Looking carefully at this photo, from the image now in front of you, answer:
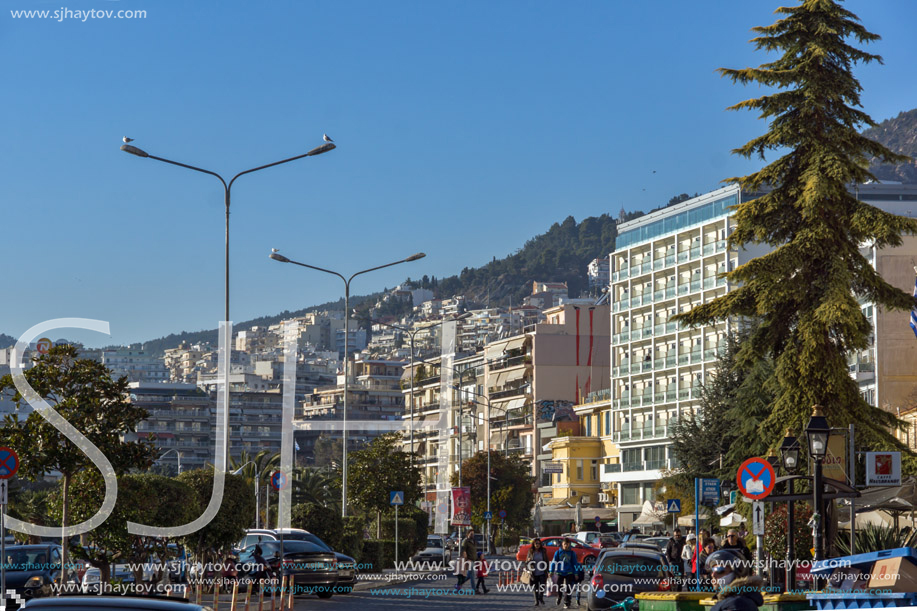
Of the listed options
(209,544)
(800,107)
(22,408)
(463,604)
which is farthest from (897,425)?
(22,408)

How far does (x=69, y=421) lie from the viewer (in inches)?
880

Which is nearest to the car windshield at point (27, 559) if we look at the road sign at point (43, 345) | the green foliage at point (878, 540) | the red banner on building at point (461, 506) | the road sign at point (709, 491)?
the road sign at point (43, 345)

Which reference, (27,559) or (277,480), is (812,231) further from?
(27,559)

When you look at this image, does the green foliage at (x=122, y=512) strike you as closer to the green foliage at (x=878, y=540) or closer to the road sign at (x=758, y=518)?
the road sign at (x=758, y=518)

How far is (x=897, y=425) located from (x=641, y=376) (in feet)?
217

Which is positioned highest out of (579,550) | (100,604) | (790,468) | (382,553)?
(790,468)

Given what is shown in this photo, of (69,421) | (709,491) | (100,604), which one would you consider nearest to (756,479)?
(709,491)

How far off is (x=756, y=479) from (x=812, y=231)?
443 inches

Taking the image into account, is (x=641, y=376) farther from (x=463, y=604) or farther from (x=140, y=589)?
(x=140, y=589)

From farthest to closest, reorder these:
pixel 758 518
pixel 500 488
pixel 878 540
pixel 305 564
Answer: pixel 500 488
pixel 305 564
pixel 878 540
pixel 758 518

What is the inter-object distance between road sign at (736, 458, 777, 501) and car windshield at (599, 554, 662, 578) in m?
6.80

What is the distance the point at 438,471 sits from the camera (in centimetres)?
12488

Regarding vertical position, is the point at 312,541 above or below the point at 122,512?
below

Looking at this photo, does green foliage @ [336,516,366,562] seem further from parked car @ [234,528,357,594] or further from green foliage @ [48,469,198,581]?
green foliage @ [48,469,198,581]
